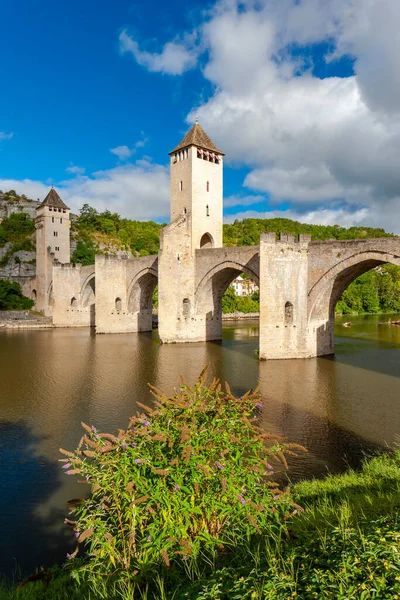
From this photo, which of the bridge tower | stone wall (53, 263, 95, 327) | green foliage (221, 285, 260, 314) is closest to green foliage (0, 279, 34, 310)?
stone wall (53, 263, 95, 327)

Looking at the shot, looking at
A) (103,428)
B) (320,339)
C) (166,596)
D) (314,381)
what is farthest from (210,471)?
(320,339)

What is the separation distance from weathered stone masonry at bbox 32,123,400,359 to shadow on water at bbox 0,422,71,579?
1446 centimetres

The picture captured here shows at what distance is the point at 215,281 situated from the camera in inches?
1113

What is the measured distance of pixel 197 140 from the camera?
2858 cm

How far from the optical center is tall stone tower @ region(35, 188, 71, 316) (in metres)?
48.3

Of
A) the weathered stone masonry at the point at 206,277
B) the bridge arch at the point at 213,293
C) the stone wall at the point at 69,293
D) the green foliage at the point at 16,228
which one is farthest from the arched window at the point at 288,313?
the green foliage at the point at 16,228

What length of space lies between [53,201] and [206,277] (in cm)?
2976

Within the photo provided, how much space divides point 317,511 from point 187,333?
2373 centimetres

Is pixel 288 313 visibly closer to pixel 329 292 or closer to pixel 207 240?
pixel 329 292

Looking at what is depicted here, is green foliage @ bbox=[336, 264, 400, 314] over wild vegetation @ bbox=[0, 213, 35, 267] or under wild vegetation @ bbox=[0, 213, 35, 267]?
under

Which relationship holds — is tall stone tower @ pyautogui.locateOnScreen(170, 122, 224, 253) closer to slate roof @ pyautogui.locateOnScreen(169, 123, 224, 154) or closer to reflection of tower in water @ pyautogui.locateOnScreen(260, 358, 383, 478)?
slate roof @ pyautogui.locateOnScreen(169, 123, 224, 154)

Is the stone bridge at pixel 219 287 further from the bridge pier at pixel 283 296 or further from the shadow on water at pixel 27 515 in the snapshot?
the shadow on water at pixel 27 515

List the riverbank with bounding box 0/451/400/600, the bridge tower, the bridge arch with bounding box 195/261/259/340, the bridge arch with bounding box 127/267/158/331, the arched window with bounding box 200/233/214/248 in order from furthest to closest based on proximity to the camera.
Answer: the bridge arch with bounding box 127/267/158/331 → the arched window with bounding box 200/233/214/248 → the bridge tower → the bridge arch with bounding box 195/261/259/340 → the riverbank with bounding box 0/451/400/600

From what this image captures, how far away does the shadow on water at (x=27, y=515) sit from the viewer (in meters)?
5.68
